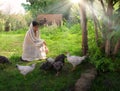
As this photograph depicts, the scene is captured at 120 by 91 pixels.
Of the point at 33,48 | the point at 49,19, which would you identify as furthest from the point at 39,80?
the point at 49,19

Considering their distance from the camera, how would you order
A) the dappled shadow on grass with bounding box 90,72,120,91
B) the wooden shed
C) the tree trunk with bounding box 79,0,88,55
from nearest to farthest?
the dappled shadow on grass with bounding box 90,72,120,91 → the tree trunk with bounding box 79,0,88,55 → the wooden shed

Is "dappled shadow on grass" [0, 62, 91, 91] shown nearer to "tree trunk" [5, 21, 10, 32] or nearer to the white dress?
the white dress

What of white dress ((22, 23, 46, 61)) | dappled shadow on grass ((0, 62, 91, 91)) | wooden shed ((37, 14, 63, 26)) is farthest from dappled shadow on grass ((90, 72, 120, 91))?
wooden shed ((37, 14, 63, 26))

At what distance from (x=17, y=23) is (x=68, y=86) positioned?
1499 cm

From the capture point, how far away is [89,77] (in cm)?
829

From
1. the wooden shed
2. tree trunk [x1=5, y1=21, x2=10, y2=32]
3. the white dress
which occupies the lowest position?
the white dress

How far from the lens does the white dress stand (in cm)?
1132

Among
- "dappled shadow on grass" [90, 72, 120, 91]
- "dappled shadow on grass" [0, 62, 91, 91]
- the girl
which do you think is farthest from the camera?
the girl

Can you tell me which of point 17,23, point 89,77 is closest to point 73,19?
point 17,23

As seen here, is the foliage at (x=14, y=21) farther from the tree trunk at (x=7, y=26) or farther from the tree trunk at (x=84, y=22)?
the tree trunk at (x=84, y=22)

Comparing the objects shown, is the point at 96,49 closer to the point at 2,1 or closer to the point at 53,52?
the point at 53,52

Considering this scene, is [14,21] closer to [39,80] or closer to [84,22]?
[84,22]

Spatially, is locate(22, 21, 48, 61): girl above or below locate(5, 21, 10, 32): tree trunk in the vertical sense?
below

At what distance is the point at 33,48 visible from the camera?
11492mm
